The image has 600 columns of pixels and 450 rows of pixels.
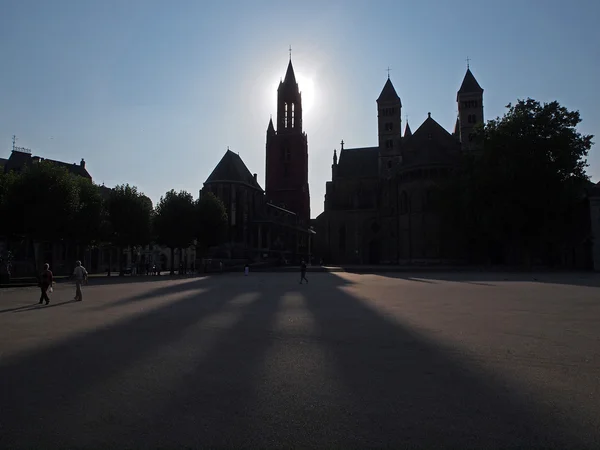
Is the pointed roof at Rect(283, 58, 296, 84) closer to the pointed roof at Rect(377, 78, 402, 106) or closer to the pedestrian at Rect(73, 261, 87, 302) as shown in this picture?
the pointed roof at Rect(377, 78, 402, 106)

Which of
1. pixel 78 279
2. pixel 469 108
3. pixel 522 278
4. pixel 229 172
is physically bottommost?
pixel 522 278

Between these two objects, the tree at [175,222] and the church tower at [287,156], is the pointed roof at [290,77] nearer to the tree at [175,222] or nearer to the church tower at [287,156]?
the church tower at [287,156]

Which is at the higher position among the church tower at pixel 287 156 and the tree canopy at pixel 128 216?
the church tower at pixel 287 156

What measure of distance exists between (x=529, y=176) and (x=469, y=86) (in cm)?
2973

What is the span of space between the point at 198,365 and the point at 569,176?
46.9 metres

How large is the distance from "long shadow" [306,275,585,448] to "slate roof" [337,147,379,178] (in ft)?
233

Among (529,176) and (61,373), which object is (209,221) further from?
(61,373)

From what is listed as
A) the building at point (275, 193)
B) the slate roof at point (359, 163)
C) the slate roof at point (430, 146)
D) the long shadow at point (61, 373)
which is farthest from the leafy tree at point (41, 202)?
the slate roof at point (359, 163)

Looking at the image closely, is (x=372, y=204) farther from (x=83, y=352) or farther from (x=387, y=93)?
(x=83, y=352)

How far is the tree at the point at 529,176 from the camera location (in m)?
42.9

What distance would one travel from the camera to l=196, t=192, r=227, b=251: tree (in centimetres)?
5688

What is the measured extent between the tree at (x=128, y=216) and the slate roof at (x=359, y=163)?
37.8m

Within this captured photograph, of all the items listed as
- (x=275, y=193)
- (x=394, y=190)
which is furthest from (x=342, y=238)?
(x=275, y=193)

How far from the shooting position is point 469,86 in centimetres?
6812
